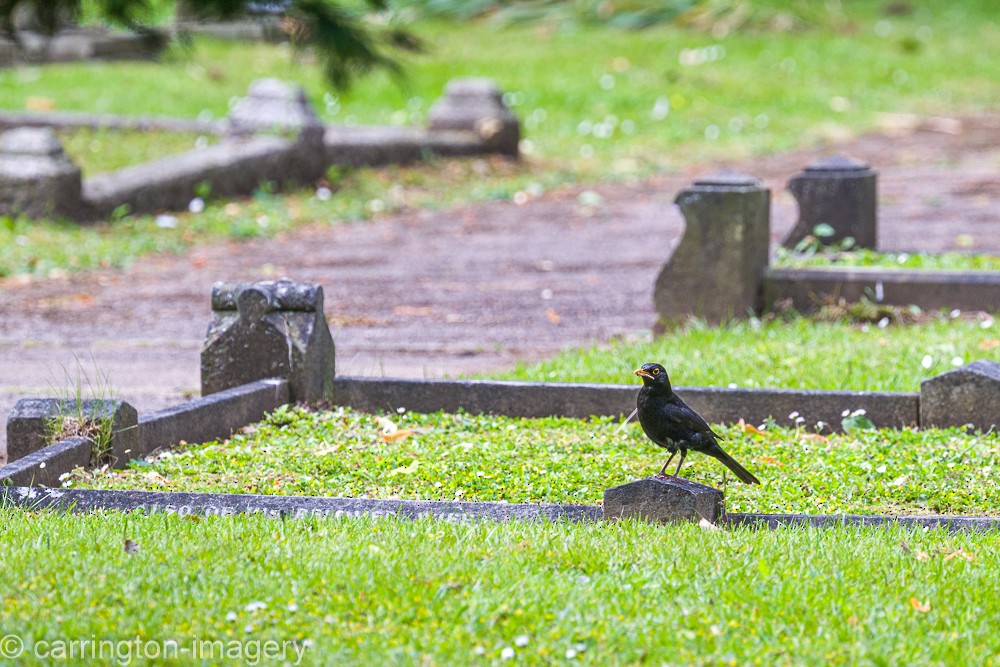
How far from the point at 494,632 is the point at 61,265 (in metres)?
8.22

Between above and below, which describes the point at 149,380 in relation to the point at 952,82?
below

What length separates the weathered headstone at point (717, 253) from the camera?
8336 millimetres

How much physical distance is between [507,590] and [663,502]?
0.97m

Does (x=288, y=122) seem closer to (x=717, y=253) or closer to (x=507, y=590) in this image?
(x=717, y=253)

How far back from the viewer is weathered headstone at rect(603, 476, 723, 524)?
15.6 ft

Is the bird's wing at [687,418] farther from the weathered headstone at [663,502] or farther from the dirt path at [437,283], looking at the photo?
the dirt path at [437,283]

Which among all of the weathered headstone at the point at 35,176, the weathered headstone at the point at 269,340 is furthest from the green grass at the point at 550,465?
the weathered headstone at the point at 35,176

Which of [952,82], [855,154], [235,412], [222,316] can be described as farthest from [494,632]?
[952,82]

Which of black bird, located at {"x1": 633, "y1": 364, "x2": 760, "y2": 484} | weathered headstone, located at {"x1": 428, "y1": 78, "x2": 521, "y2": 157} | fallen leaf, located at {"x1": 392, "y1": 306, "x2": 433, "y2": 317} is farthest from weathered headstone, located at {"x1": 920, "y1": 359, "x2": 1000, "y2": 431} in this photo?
weathered headstone, located at {"x1": 428, "y1": 78, "x2": 521, "y2": 157}

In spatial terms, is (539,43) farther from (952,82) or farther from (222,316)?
(222,316)

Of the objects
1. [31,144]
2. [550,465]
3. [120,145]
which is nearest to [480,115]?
[120,145]

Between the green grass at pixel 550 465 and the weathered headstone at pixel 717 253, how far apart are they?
7.02ft

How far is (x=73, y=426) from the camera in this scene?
18.6 ft

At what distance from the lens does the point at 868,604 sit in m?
3.98
